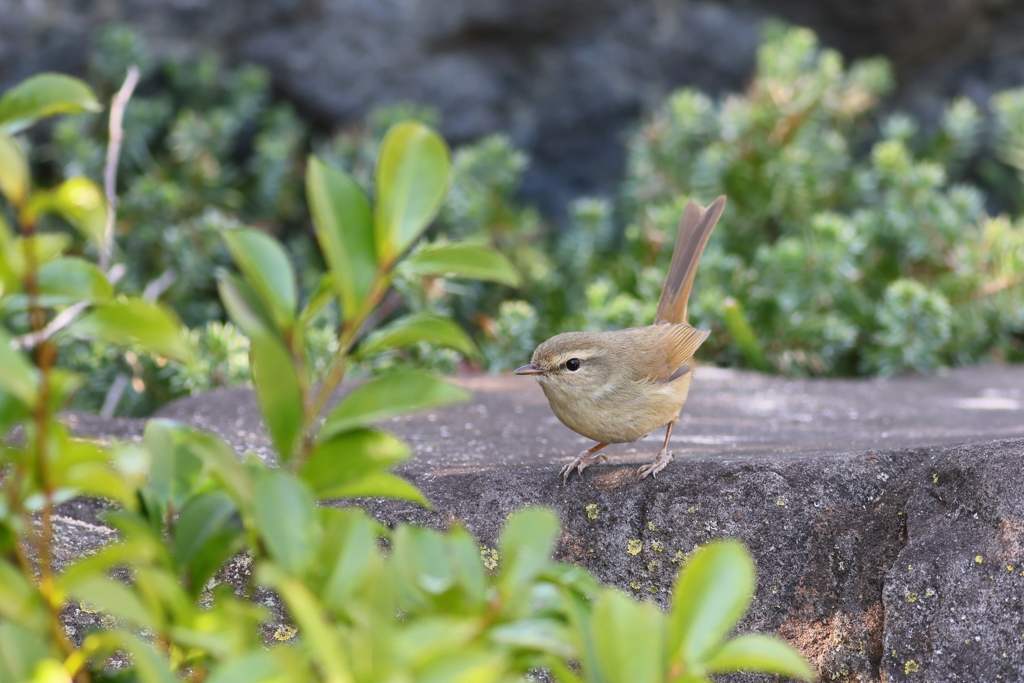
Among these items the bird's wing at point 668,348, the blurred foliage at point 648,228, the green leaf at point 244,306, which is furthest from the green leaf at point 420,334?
the blurred foliage at point 648,228

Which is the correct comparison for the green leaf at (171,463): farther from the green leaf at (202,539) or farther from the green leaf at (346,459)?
the green leaf at (346,459)

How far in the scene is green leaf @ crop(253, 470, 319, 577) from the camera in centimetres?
100

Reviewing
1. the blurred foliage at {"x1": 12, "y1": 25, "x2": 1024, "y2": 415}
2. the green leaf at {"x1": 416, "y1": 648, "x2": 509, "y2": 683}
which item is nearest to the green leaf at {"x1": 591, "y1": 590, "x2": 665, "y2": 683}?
the green leaf at {"x1": 416, "y1": 648, "x2": 509, "y2": 683}

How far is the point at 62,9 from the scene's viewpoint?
5133mm

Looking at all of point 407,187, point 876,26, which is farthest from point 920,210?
point 407,187

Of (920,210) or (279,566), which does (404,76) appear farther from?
(279,566)

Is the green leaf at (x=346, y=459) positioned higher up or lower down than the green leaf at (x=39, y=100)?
lower down

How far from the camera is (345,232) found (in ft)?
3.66

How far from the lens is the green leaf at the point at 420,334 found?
1122mm

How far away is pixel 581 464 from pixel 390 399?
130 centimetres

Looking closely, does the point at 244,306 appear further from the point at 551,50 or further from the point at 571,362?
the point at 551,50

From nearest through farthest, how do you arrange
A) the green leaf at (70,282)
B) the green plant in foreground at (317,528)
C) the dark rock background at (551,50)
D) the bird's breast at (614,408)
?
1. the green plant in foreground at (317,528)
2. the green leaf at (70,282)
3. the bird's breast at (614,408)
4. the dark rock background at (551,50)

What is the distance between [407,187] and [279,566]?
1.45 ft

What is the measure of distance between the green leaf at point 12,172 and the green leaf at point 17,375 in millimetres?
145
